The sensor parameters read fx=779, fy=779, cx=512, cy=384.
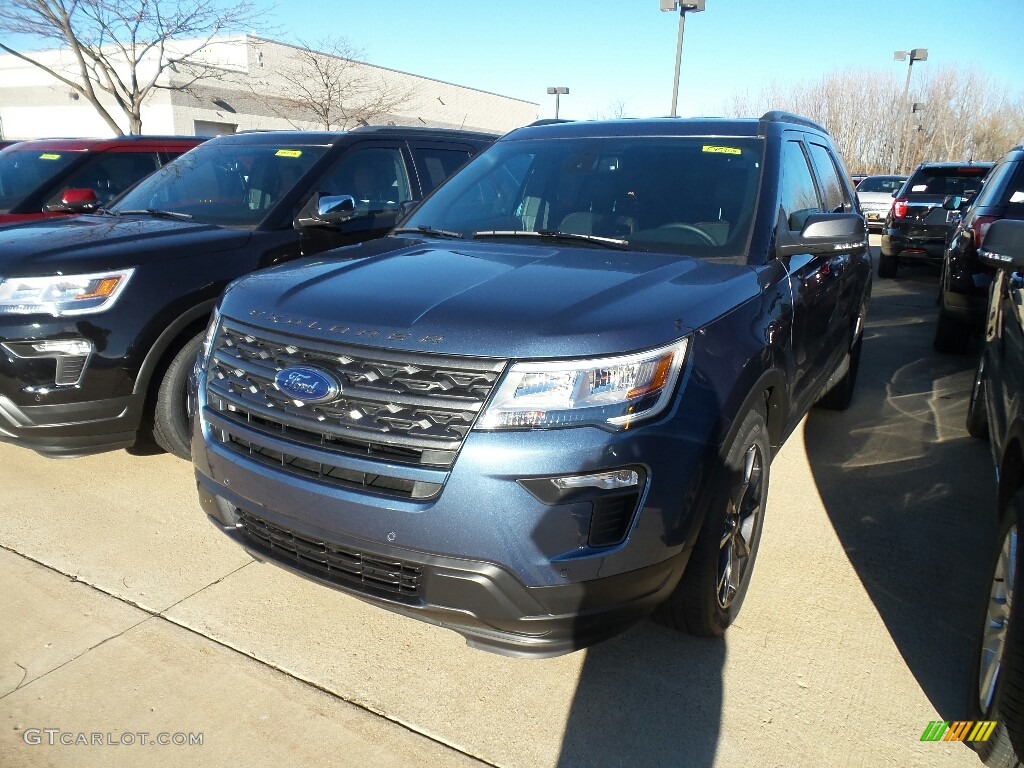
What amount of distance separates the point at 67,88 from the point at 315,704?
4122 cm

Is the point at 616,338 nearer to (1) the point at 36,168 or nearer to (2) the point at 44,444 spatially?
(2) the point at 44,444

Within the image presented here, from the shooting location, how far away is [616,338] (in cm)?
219

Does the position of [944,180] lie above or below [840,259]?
above

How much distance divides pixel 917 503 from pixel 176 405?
3.88m

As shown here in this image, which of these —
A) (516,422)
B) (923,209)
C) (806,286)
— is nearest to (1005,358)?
(806,286)

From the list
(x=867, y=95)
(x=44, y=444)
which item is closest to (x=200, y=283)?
(x=44, y=444)

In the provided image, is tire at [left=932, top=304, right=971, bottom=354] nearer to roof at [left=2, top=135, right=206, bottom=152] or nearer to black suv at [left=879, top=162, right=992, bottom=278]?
black suv at [left=879, top=162, right=992, bottom=278]

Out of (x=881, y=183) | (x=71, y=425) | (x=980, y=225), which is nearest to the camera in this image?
(x=71, y=425)

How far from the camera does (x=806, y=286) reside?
341 cm

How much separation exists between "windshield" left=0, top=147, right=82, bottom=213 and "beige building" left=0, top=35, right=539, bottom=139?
2391cm

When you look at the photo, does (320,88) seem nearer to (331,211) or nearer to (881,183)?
(881,183)

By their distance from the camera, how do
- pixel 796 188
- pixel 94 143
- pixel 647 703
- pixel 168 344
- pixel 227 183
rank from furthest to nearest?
pixel 94 143
pixel 227 183
pixel 168 344
pixel 796 188
pixel 647 703

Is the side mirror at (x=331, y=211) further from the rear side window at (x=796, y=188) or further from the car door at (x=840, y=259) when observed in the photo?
the car door at (x=840, y=259)

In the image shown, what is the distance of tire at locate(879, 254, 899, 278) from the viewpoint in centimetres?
1173
